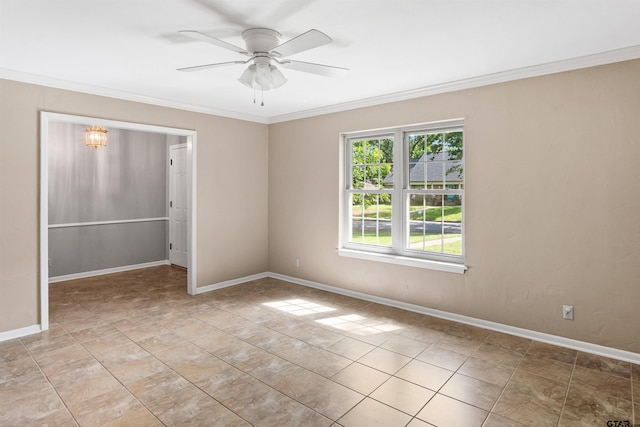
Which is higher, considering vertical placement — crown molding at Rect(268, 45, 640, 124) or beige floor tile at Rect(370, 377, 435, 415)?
crown molding at Rect(268, 45, 640, 124)

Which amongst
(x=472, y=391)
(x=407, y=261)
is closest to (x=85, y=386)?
(x=472, y=391)

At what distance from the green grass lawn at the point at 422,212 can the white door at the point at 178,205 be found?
10.8 ft

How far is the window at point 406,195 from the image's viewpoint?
13.6 feet

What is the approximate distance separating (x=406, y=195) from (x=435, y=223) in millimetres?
491

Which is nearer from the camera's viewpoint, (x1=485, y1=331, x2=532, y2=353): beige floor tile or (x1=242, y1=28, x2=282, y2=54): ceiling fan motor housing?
(x1=242, y1=28, x2=282, y2=54): ceiling fan motor housing

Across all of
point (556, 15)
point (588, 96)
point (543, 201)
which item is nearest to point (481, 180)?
point (543, 201)

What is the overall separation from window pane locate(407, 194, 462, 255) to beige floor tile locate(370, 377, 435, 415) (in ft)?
6.24

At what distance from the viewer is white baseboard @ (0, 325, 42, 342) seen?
11.5 ft

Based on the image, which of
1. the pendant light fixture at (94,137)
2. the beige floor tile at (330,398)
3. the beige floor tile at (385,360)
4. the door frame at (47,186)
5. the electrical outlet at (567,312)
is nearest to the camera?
the beige floor tile at (330,398)

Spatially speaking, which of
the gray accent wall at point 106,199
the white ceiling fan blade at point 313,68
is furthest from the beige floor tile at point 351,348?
the gray accent wall at point 106,199

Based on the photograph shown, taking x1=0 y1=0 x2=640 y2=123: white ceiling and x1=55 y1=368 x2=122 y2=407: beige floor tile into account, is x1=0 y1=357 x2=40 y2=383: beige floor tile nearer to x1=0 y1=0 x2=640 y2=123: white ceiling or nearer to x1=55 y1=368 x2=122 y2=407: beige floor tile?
x1=55 y1=368 x2=122 y2=407: beige floor tile

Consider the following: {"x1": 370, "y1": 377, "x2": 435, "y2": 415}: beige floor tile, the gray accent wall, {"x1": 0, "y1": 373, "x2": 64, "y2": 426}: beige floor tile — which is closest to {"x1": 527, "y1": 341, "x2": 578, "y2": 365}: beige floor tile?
{"x1": 370, "y1": 377, "x2": 435, "y2": 415}: beige floor tile

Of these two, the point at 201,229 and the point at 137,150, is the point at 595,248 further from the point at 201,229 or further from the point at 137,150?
the point at 137,150

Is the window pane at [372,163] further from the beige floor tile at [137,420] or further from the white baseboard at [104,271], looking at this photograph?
the white baseboard at [104,271]
